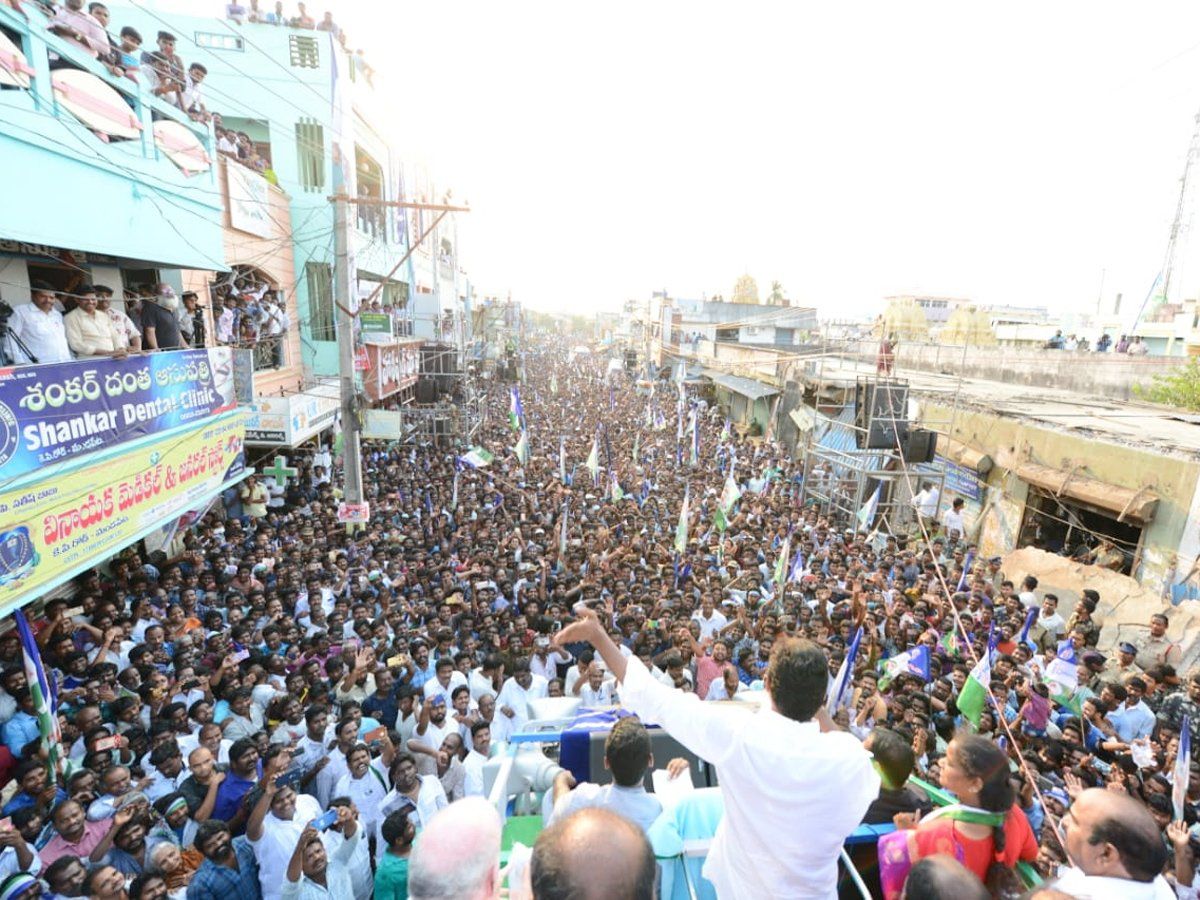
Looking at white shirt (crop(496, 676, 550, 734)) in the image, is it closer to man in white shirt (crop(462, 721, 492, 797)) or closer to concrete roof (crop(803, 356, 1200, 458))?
man in white shirt (crop(462, 721, 492, 797))

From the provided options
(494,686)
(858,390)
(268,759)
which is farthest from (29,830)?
(858,390)

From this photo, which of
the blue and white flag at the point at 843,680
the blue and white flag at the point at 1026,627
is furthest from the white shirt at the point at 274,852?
the blue and white flag at the point at 1026,627

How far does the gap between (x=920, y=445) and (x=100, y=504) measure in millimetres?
13277

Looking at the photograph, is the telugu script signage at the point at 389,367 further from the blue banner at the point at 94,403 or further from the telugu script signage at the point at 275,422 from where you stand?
the blue banner at the point at 94,403

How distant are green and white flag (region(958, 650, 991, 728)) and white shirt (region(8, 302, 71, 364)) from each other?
8470mm

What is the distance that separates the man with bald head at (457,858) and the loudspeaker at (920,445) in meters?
13.2

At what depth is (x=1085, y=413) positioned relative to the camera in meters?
14.3

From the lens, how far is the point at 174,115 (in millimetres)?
A: 7773

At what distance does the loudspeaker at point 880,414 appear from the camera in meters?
12.8

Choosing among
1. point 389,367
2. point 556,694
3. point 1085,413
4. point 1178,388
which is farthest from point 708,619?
point 1178,388

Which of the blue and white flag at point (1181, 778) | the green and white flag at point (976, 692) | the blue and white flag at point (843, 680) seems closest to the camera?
the blue and white flag at point (1181, 778)

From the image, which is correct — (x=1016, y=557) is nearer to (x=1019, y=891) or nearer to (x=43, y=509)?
(x=1019, y=891)

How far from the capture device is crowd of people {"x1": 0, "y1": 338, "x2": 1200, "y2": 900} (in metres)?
1.96

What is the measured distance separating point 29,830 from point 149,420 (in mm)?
4310
